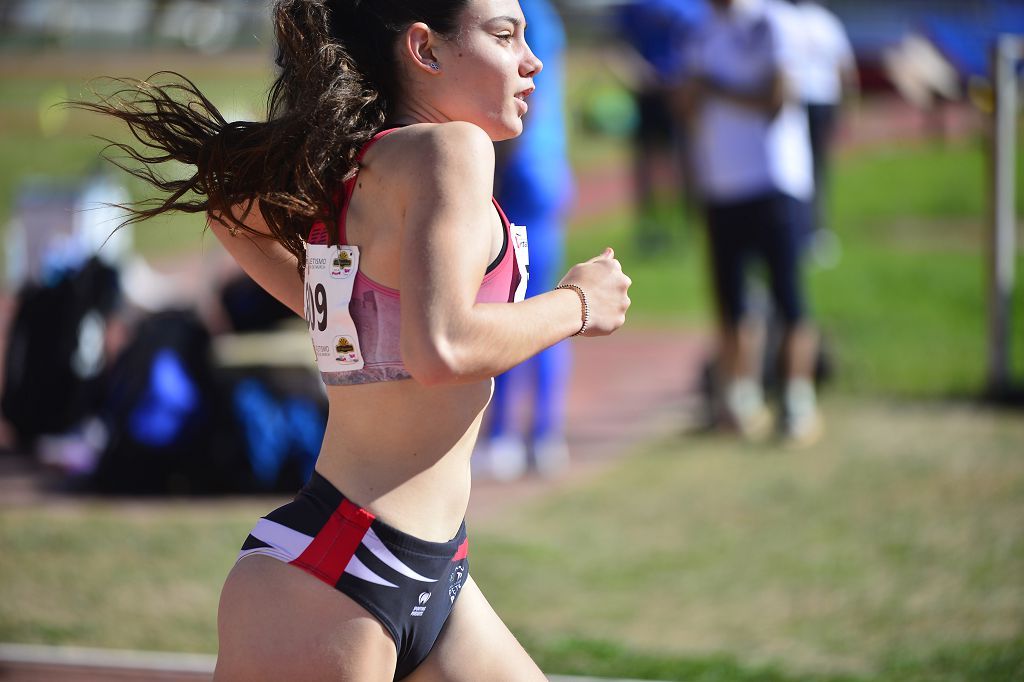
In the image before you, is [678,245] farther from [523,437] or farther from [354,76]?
[354,76]

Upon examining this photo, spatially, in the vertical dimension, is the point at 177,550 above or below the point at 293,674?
below

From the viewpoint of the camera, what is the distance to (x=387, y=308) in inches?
88.7

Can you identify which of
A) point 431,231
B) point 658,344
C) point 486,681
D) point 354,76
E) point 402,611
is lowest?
point 658,344

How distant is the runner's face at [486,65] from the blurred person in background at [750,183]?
195 inches

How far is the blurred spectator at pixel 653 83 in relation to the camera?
10.4m

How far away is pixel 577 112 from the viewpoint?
90.1ft

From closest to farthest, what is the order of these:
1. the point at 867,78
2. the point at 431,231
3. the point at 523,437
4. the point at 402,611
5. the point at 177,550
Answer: the point at 431,231 → the point at 402,611 → the point at 177,550 → the point at 523,437 → the point at 867,78

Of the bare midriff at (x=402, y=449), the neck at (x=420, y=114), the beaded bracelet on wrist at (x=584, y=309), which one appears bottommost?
the bare midriff at (x=402, y=449)

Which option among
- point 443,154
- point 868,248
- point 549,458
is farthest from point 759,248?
point 868,248

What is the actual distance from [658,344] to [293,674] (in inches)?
330

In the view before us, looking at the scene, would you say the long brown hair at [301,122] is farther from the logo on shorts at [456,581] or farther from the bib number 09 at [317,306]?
the logo on shorts at [456,581]

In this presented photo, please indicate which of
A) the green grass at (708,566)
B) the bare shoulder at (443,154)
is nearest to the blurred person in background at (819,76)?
the green grass at (708,566)

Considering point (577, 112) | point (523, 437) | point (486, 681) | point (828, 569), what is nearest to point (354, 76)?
point (486, 681)

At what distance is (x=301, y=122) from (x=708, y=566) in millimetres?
3549
